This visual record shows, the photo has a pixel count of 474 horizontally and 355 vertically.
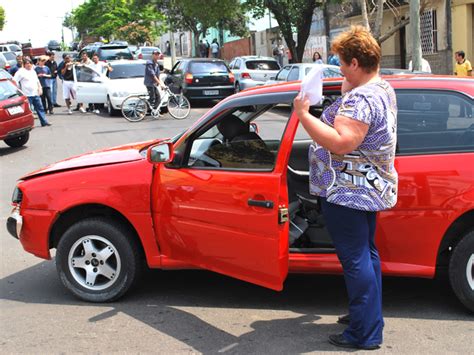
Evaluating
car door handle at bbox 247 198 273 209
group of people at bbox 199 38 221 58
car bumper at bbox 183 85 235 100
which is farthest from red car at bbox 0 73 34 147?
group of people at bbox 199 38 221 58

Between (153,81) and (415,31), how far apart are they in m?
7.12

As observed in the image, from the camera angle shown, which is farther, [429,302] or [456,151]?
[429,302]

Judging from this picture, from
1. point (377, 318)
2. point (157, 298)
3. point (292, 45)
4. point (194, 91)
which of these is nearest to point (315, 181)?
point (377, 318)

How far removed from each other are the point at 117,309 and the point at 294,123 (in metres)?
1.93

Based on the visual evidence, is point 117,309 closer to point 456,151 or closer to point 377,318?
point 377,318

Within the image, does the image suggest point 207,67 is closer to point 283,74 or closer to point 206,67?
point 206,67

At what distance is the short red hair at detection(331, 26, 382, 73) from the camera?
3432 mm

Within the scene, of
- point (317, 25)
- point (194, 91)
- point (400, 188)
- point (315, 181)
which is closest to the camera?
point (315, 181)

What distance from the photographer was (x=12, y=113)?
12242mm

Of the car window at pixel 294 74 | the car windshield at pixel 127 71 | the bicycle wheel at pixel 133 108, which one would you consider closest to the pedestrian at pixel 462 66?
the car window at pixel 294 74

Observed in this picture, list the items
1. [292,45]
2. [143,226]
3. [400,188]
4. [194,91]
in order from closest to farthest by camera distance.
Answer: [400,188] < [143,226] < [194,91] < [292,45]

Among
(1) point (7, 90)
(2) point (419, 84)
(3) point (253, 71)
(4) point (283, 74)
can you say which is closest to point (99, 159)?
(2) point (419, 84)

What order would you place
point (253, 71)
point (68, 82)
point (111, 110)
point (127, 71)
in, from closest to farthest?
point (111, 110) < point (127, 71) < point (68, 82) < point (253, 71)

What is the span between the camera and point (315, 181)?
3.70 m
